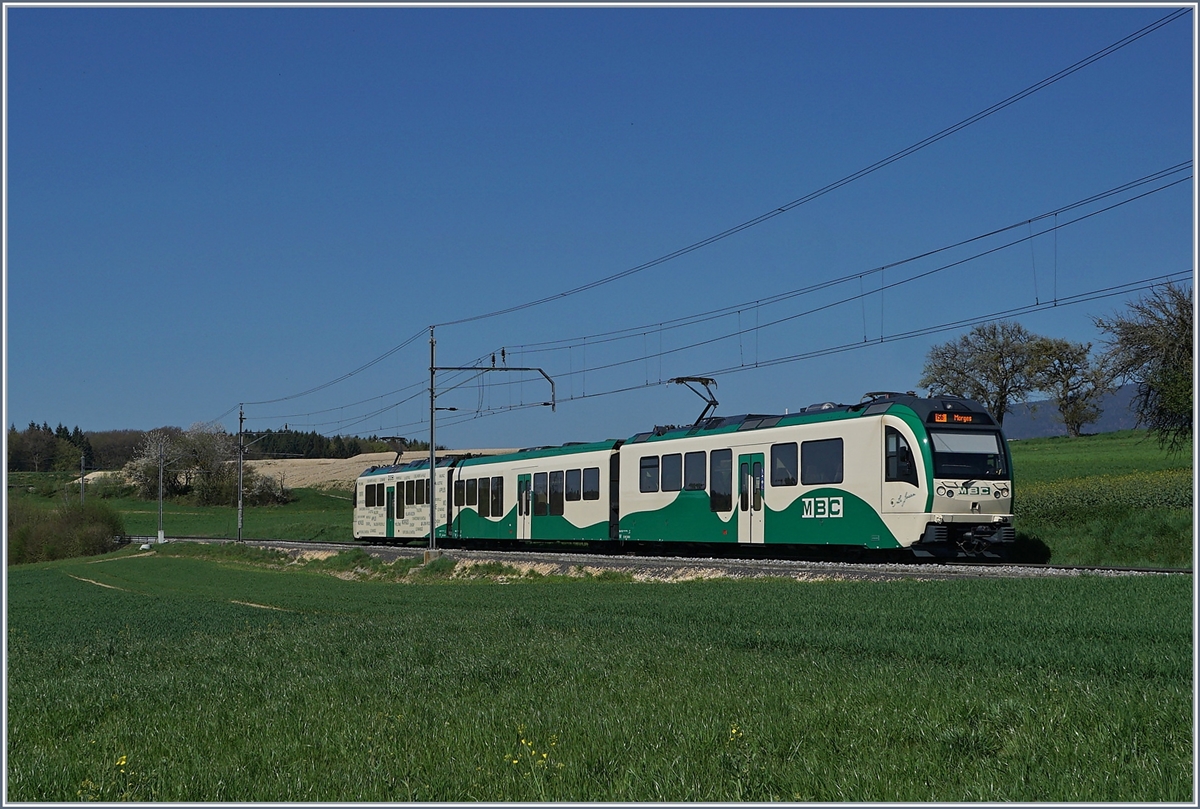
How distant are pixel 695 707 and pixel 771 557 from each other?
21.8 m

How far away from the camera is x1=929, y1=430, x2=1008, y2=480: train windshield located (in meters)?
25.4

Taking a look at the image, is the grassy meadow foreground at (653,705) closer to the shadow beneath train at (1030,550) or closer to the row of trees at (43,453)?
the shadow beneath train at (1030,550)

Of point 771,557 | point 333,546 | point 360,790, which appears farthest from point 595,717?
point 333,546

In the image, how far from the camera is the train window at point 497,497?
4209cm

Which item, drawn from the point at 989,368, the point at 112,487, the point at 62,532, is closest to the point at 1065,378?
the point at 989,368

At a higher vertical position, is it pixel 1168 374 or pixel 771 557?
Result: pixel 1168 374

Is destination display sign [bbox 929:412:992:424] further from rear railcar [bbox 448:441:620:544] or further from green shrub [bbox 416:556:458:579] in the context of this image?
green shrub [bbox 416:556:458:579]

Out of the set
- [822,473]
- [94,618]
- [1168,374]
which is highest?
[1168,374]

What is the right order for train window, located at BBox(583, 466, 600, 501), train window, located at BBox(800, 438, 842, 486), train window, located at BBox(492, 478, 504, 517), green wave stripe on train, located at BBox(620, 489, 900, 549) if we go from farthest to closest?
1. train window, located at BBox(492, 478, 504, 517)
2. train window, located at BBox(583, 466, 600, 501)
3. train window, located at BBox(800, 438, 842, 486)
4. green wave stripe on train, located at BBox(620, 489, 900, 549)

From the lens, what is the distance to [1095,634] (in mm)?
A: 13031

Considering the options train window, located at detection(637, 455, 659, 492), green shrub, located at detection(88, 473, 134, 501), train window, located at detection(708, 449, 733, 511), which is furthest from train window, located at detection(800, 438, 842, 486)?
green shrub, located at detection(88, 473, 134, 501)

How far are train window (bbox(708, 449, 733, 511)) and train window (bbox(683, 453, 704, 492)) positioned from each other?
0.41m

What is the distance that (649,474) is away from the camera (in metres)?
33.8

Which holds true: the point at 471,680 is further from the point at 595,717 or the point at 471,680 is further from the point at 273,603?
the point at 273,603
